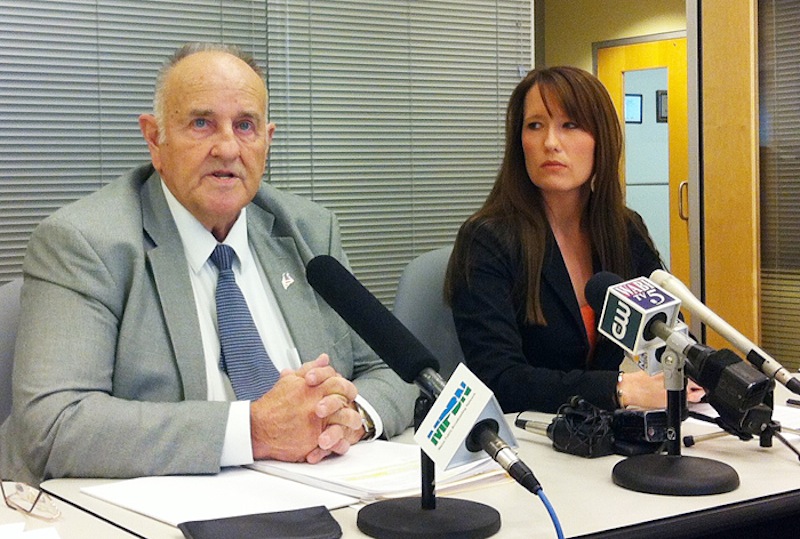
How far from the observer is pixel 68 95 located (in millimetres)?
2617

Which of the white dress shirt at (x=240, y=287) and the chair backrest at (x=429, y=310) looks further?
the chair backrest at (x=429, y=310)

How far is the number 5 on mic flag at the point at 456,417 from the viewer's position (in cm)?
109

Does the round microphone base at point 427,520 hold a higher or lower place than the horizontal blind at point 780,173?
lower

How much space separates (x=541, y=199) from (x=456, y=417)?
1.50 metres

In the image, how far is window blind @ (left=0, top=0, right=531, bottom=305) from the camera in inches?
101

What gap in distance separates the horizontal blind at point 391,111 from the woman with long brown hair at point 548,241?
784mm

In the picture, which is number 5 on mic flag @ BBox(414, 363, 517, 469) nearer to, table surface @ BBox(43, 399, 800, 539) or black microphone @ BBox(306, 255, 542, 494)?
black microphone @ BBox(306, 255, 542, 494)

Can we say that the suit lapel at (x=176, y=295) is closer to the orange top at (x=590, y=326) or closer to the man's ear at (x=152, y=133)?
the man's ear at (x=152, y=133)

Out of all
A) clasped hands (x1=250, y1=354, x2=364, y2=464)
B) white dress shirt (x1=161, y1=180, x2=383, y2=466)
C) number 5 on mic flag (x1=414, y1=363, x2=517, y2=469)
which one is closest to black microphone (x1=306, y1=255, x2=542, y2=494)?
number 5 on mic flag (x1=414, y1=363, x2=517, y2=469)

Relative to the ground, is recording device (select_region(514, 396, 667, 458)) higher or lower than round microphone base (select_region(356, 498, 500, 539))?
higher

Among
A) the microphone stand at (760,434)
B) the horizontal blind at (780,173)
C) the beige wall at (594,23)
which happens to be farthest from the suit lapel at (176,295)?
the beige wall at (594,23)

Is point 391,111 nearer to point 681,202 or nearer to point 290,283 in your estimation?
point 290,283

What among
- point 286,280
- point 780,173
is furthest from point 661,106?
point 286,280

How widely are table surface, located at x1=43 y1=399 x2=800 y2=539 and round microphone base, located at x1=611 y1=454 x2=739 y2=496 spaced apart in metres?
0.01
